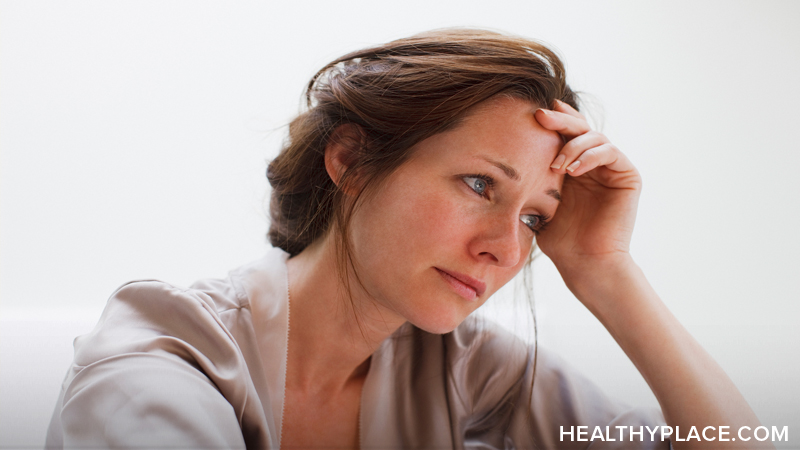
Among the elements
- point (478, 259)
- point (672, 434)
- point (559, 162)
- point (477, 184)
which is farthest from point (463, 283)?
point (672, 434)

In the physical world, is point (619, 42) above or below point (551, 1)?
below

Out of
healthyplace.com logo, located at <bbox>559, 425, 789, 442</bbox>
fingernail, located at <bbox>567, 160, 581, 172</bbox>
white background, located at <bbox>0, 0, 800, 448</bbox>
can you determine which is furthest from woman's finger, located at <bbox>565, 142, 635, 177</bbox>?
healthyplace.com logo, located at <bbox>559, 425, 789, 442</bbox>

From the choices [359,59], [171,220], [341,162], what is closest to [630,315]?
[341,162]

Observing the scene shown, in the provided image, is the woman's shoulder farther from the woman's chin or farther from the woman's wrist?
the woman's wrist

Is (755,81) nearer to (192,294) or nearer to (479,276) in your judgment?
(479,276)

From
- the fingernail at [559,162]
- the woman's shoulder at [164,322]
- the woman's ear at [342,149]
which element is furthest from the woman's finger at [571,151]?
the woman's shoulder at [164,322]

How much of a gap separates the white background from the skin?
0.30m

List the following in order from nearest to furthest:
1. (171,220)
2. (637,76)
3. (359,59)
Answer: (359,59)
(171,220)
(637,76)

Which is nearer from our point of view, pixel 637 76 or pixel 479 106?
pixel 479 106

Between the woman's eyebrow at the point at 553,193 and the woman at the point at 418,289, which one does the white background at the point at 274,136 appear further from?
the woman's eyebrow at the point at 553,193

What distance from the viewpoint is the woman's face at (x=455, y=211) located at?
3.44 ft

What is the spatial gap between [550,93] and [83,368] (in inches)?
41.7

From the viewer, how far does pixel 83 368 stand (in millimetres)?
833

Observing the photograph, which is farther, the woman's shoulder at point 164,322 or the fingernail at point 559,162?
the fingernail at point 559,162
